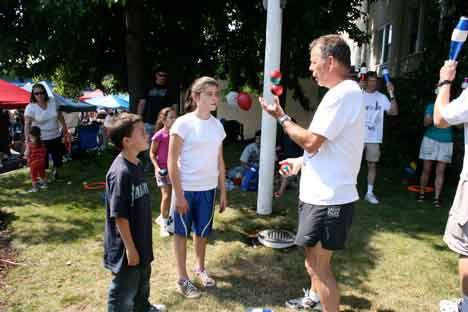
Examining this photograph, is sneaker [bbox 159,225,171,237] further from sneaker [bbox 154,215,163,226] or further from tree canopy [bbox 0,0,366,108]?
tree canopy [bbox 0,0,366,108]

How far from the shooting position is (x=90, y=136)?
1101 cm

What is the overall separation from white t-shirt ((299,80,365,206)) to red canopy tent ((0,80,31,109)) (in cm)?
1206

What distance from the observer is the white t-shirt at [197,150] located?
116 inches

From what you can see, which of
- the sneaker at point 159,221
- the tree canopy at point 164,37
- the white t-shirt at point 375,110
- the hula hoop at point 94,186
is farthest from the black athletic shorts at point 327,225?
the tree canopy at point 164,37

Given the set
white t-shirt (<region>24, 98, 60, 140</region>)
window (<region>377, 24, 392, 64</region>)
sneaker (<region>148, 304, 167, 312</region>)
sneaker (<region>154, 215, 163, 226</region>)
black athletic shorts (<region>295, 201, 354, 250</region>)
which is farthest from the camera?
window (<region>377, 24, 392, 64</region>)

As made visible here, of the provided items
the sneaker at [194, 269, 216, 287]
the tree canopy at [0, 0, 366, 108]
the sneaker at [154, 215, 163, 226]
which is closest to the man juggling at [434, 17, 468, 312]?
the sneaker at [194, 269, 216, 287]

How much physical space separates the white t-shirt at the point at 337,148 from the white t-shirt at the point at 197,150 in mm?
941

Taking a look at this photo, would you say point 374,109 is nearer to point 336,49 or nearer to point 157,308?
point 336,49

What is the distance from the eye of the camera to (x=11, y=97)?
482 inches

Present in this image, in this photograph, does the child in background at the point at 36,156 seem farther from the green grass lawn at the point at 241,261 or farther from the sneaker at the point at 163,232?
the sneaker at the point at 163,232

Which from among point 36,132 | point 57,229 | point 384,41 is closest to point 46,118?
point 36,132

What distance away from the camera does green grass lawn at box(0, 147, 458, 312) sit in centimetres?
315

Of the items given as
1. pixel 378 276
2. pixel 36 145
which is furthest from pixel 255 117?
pixel 378 276

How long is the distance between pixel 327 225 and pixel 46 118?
556 centimetres
